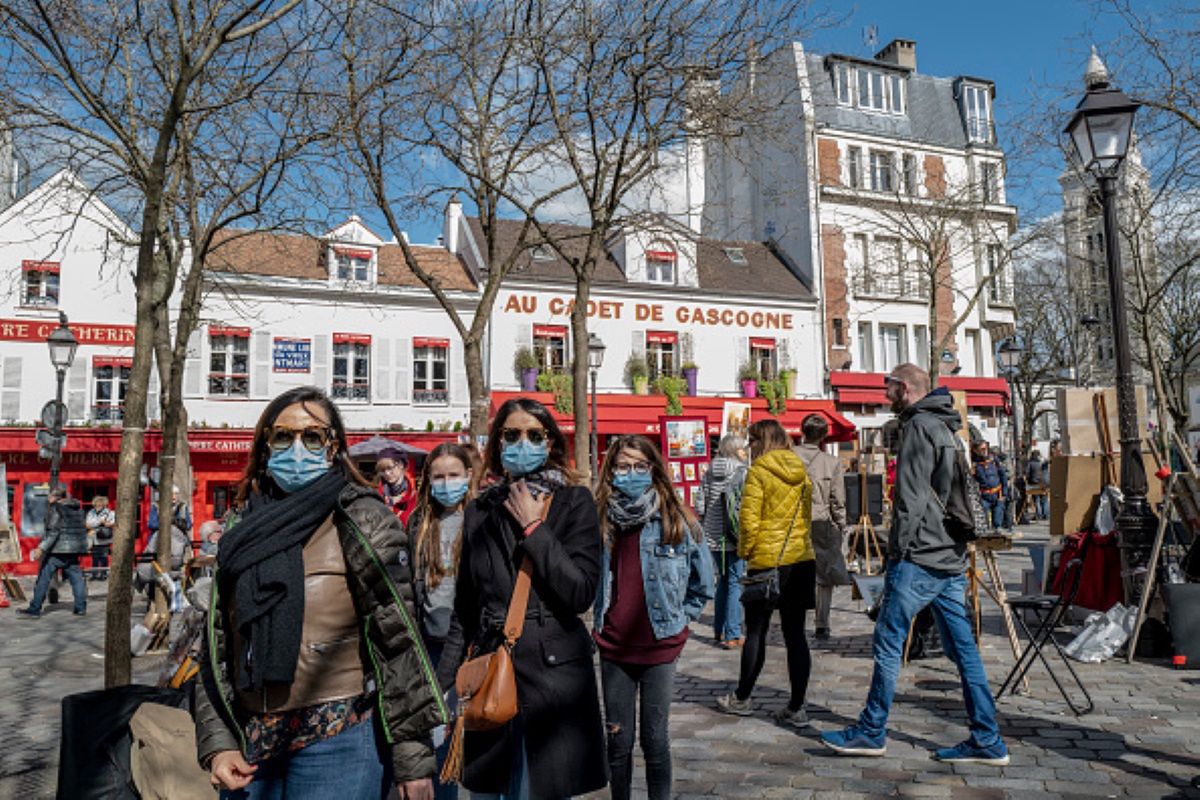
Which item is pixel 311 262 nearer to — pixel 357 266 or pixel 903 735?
pixel 357 266

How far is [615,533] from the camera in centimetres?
420

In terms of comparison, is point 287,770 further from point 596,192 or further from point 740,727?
point 596,192

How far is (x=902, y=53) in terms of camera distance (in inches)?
1460

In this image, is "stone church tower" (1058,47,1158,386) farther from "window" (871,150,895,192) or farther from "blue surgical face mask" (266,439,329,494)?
"blue surgical face mask" (266,439,329,494)

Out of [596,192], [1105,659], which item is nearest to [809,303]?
[596,192]

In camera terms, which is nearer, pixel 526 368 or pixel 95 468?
pixel 95 468

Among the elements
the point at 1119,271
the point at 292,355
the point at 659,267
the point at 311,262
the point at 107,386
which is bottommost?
the point at 1119,271

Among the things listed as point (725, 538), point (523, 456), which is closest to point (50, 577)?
point (725, 538)

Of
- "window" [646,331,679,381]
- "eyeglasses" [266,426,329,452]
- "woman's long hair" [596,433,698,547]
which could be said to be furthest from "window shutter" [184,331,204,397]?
"eyeglasses" [266,426,329,452]

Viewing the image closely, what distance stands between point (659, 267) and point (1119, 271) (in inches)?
970

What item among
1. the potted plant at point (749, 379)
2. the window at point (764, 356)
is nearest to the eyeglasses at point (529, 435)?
the potted plant at point (749, 379)

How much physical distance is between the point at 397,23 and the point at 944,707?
292 inches

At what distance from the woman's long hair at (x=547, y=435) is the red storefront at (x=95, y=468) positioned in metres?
20.3

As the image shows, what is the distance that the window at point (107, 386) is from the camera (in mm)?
24641
